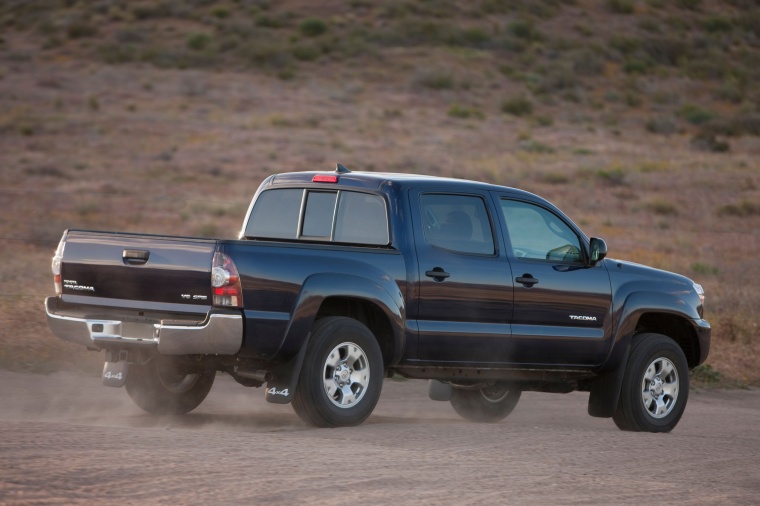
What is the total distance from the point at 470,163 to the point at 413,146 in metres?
3.15

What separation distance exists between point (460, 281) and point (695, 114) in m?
45.0

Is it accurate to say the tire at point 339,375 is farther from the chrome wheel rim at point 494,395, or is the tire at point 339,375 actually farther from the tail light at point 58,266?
the chrome wheel rim at point 494,395

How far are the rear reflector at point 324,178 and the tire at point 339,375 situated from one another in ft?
4.31

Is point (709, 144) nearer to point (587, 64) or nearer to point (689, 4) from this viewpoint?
point (587, 64)

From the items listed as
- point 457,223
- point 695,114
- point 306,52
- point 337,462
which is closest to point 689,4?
point 695,114

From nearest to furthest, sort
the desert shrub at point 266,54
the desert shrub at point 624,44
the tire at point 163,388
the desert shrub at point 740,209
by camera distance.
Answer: the tire at point 163,388 → the desert shrub at point 740,209 → the desert shrub at point 266,54 → the desert shrub at point 624,44

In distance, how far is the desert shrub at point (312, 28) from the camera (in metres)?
59.9

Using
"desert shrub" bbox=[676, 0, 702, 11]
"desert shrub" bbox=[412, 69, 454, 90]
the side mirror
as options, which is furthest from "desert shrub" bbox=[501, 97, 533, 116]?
the side mirror

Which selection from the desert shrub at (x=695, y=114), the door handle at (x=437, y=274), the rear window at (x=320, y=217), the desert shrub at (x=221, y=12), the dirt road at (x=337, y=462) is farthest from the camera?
the desert shrub at (x=221, y=12)

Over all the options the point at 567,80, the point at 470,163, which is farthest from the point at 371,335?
the point at 567,80

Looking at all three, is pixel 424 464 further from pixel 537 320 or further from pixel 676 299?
pixel 676 299

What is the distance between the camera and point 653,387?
436 inches

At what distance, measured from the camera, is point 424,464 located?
25.8ft

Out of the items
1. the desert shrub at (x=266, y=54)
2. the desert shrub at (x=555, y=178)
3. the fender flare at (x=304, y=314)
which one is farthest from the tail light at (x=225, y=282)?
the desert shrub at (x=266, y=54)
